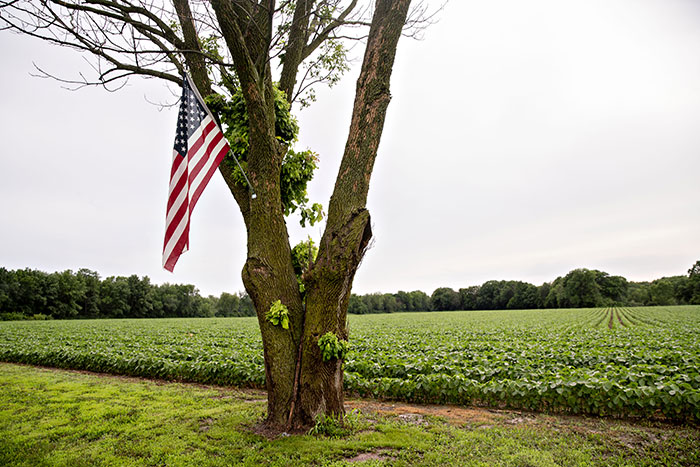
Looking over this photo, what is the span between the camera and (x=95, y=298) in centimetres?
7212

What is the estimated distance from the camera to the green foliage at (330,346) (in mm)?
4039

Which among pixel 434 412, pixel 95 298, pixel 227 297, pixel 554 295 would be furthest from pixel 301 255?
pixel 554 295

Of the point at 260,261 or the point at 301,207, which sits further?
the point at 301,207

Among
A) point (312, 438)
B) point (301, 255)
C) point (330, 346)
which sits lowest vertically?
point (312, 438)

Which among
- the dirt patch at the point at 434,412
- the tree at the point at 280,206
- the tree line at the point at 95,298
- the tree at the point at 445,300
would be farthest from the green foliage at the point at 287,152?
the tree at the point at 445,300

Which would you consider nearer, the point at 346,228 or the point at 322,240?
→ the point at 346,228

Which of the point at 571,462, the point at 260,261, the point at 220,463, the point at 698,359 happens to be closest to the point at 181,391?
the point at 220,463

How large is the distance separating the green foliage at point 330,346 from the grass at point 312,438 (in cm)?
93

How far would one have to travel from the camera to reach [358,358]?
403 inches

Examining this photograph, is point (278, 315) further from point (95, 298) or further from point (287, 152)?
point (95, 298)

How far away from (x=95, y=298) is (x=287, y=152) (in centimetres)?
8679

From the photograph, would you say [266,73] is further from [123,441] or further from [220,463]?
[123,441]

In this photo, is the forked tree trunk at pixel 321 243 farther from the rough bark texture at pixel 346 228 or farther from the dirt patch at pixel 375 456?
the dirt patch at pixel 375 456

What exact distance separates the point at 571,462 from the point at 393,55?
5.42 m
